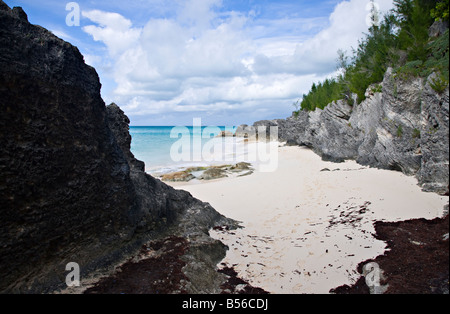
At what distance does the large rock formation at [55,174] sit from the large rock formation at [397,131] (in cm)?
809

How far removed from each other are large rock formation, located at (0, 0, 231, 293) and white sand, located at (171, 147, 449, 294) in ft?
4.27

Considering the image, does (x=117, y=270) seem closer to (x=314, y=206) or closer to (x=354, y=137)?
(x=314, y=206)

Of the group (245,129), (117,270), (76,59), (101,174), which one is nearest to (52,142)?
(101,174)

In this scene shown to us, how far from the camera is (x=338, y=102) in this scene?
2311 cm

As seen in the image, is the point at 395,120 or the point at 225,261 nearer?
the point at 225,261

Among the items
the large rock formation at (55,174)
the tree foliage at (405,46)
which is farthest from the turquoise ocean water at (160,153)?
the large rock formation at (55,174)

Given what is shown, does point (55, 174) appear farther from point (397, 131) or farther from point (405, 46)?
point (405, 46)

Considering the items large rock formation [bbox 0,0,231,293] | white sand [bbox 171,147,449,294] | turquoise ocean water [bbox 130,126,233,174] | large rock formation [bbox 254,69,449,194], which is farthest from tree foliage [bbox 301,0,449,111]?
turquoise ocean water [bbox 130,126,233,174]

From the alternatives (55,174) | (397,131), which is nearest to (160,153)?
(397,131)

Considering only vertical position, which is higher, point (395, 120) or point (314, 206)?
point (395, 120)

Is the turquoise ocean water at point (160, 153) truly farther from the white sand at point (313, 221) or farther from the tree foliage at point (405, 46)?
the tree foliage at point (405, 46)

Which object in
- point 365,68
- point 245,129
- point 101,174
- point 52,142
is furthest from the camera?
point 245,129

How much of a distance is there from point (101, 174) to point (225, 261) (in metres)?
3.31
